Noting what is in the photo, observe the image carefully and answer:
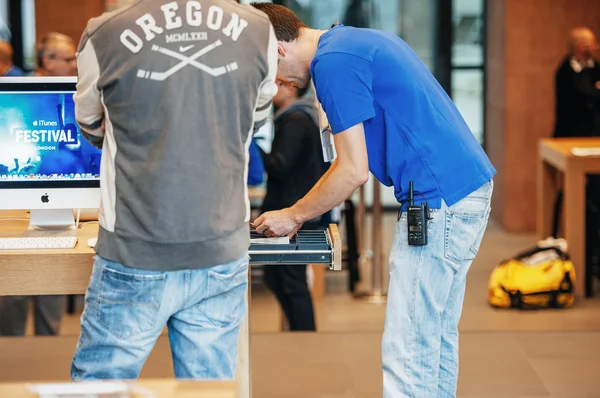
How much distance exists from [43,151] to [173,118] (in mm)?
1204

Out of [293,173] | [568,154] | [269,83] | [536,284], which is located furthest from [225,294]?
[568,154]

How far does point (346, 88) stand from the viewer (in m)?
2.57

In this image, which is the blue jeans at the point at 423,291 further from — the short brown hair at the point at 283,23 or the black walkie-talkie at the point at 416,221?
the short brown hair at the point at 283,23

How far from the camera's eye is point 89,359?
2293mm

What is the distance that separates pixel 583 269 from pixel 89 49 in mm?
4417

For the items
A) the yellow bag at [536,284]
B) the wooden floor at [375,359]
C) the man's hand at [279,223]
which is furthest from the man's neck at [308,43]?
the yellow bag at [536,284]

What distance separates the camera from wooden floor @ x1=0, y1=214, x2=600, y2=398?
399 cm

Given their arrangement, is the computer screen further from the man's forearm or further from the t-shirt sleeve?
the t-shirt sleeve

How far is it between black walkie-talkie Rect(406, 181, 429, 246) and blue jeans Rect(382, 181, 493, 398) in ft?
0.09

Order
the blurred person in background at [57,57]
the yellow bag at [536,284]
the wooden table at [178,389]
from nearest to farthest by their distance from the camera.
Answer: the wooden table at [178,389] < the blurred person in background at [57,57] < the yellow bag at [536,284]

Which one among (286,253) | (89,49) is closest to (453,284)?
(286,253)

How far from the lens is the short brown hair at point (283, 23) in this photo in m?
2.71

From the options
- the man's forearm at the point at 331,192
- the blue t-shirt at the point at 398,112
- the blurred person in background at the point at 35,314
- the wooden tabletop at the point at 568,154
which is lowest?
the blurred person in background at the point at 35,314

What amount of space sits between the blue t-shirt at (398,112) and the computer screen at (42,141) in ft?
3.02
